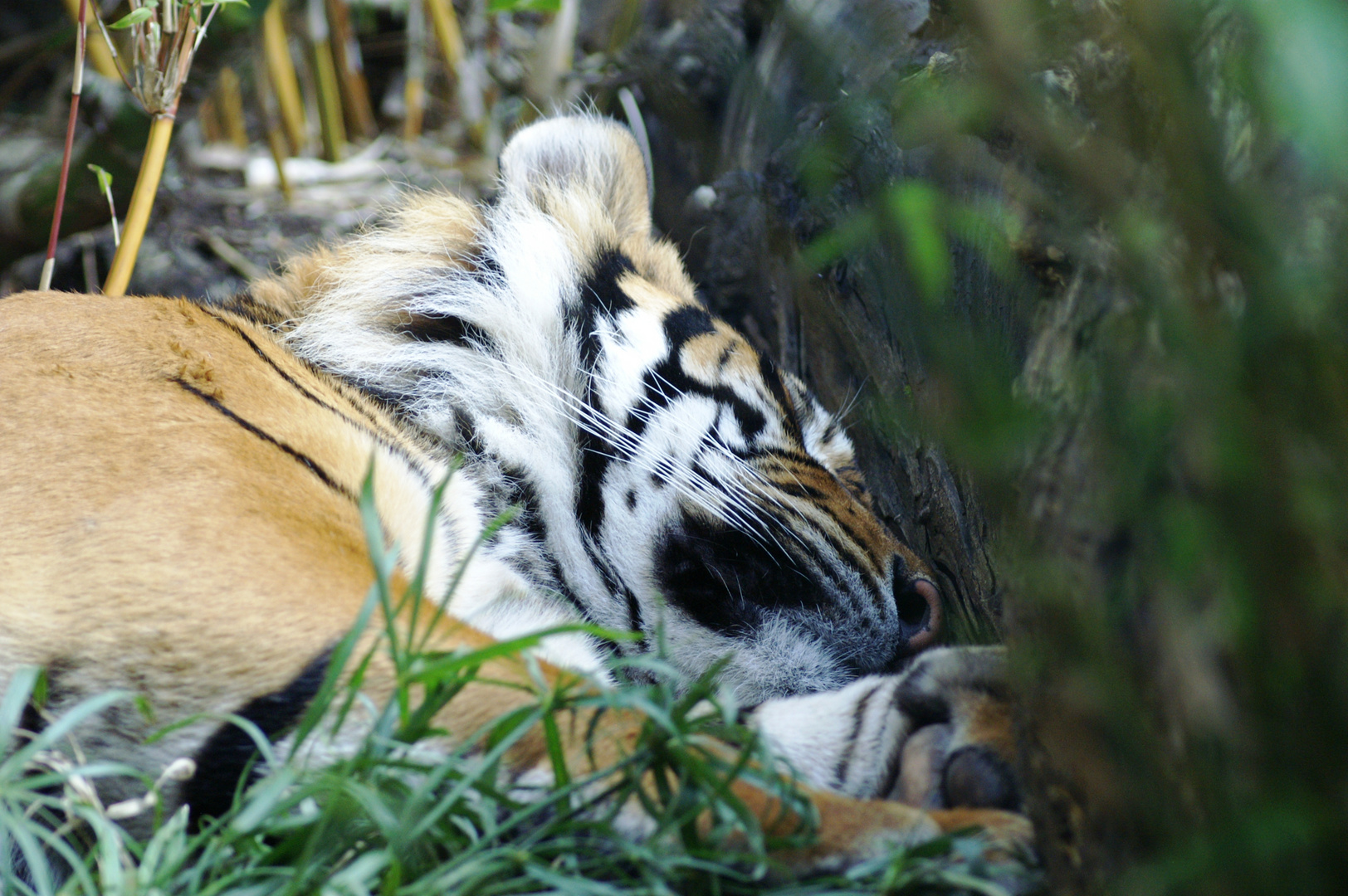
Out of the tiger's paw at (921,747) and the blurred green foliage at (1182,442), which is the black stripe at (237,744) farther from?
the blurred green foliage at (1182,442)

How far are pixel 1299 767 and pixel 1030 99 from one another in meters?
0.43

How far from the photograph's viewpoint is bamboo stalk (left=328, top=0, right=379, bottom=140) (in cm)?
425

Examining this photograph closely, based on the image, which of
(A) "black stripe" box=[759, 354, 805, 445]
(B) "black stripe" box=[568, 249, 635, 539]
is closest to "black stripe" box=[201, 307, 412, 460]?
(B) "black stripe" box=[568, 249, 635, 539]

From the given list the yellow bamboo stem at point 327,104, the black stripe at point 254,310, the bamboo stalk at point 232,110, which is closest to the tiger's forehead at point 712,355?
the black stripe at point 254,310

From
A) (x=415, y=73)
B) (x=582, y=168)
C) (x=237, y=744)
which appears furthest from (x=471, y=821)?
(x=415, y=73)

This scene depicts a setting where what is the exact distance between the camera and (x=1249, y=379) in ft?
1.83

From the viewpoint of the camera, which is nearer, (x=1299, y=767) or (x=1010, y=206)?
(x=1299, y=767)

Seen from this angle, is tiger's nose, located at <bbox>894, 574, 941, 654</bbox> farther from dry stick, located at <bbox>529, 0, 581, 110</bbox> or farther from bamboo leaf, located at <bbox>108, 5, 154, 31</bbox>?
dry stick, located at <bbox>529, 0, 581, 110</bbox>

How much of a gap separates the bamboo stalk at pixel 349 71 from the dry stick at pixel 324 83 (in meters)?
0.07

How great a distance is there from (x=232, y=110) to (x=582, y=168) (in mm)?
2953

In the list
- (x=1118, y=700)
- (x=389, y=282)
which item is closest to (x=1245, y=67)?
(x=1118, y=700)

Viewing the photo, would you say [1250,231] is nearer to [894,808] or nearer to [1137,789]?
[1137,789]

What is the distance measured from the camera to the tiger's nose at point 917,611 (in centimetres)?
148

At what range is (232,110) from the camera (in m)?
4.19
